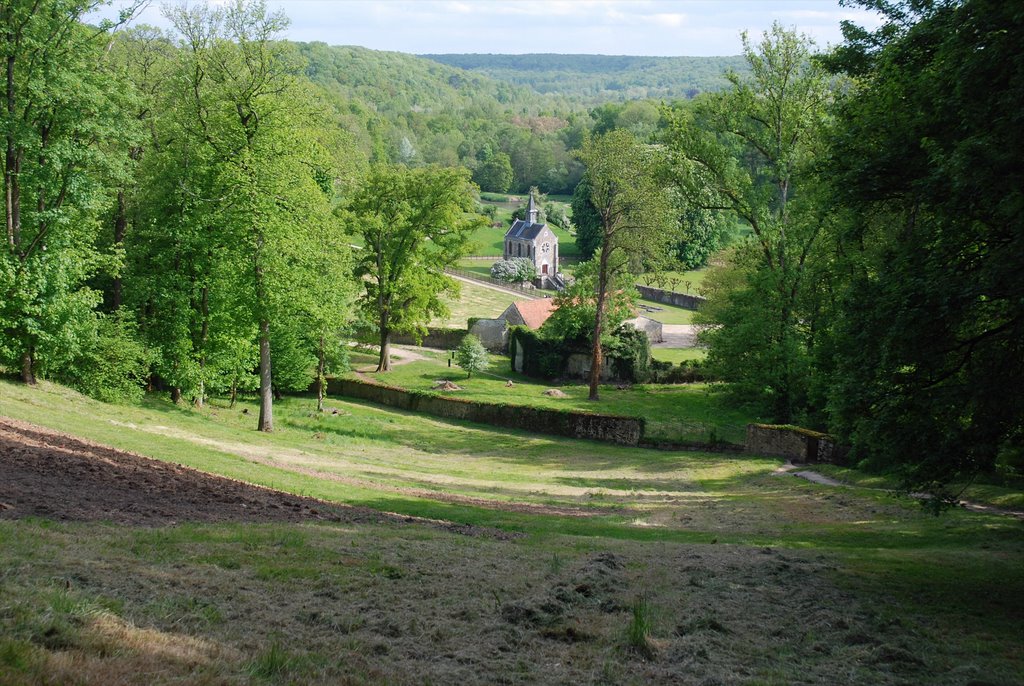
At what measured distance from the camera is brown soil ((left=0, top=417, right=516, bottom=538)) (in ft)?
39.4

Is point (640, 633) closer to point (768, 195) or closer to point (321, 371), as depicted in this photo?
point (768, 195)

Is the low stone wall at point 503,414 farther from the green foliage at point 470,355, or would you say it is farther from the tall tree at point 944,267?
the tall tree at point 944,267

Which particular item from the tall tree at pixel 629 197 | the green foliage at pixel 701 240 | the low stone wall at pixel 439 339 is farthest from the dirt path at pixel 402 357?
the green foliage at pixel 701 240

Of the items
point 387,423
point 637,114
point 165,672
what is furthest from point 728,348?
point 637,114

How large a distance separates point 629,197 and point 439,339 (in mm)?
29154

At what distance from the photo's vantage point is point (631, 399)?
44688mm

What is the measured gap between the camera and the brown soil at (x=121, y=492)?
39.4 feet

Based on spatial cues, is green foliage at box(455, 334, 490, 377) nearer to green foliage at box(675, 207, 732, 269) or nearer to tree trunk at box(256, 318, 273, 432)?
tree trunk at box(256, 318, 273, 432)

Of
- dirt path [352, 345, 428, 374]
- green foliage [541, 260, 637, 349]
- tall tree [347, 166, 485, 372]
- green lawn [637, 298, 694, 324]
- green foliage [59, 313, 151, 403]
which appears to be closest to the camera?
green foliage [59, 313, 151, 403]

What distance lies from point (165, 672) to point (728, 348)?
3313cm

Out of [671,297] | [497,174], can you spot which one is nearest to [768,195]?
[671,297]

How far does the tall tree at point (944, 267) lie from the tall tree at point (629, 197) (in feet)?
88.0

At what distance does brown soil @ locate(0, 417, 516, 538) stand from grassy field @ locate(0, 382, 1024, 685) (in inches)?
37.2

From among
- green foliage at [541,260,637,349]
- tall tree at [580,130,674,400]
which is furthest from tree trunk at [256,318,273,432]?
green foliage at [541,260,637,349]
